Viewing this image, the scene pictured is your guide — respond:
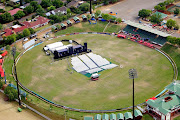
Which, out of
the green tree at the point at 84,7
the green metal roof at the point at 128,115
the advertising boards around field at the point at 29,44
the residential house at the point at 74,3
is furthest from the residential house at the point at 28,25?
the green metal roof at the point at 128,115

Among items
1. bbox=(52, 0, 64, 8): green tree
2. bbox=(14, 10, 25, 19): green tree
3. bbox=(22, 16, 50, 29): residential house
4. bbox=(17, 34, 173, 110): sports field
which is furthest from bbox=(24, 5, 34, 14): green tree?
bbox=(17, 34, 173, 110): sports field

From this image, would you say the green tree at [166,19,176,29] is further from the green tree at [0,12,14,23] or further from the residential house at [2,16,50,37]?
the green tree at [0,12,14,23]

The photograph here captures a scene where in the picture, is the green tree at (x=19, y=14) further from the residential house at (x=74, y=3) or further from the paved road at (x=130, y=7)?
the paved road at (x=130, y=7)

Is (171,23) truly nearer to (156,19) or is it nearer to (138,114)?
(156,19)

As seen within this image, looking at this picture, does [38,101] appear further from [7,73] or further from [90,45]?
[90,45]

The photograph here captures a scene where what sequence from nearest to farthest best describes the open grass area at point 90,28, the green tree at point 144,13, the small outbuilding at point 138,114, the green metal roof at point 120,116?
the green metal roof at point 120,116 < the small outbuilding at point 138,114 < the open grass area at point 90,28 < the green tree at point 144,13

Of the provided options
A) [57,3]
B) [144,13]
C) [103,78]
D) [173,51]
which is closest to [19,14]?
[57,3]
